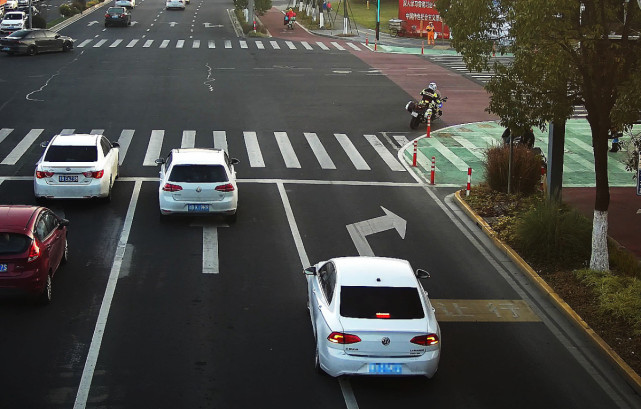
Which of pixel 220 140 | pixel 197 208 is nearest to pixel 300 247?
pixel 197 208

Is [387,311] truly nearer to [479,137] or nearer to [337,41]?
[479,137]

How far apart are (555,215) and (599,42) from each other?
4.19m

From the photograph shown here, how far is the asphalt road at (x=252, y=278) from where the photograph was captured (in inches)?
500

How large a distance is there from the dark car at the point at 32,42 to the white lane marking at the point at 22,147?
20890 millimetres

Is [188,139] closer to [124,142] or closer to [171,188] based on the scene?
[124,142]

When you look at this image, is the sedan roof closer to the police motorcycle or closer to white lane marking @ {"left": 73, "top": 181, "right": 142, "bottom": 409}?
white lane marking @ {"left": 73, "top": 181, "right": 142, "bottom": 409}

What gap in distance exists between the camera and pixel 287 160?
28.5 metres

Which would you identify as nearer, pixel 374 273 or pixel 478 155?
pixel 374 273

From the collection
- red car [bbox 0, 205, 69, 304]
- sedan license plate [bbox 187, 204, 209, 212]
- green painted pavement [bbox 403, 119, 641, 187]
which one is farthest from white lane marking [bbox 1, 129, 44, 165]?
green painted pavement [bbox 403, 119, 641, 187]

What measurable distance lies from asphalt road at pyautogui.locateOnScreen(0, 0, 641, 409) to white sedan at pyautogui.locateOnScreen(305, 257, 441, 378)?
48cm

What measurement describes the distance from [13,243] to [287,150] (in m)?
15.5

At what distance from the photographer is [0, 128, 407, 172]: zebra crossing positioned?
28.1 meters

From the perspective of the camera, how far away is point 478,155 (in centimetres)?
3042

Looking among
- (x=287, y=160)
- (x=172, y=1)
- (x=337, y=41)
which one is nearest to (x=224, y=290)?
(x=287, y=160)
